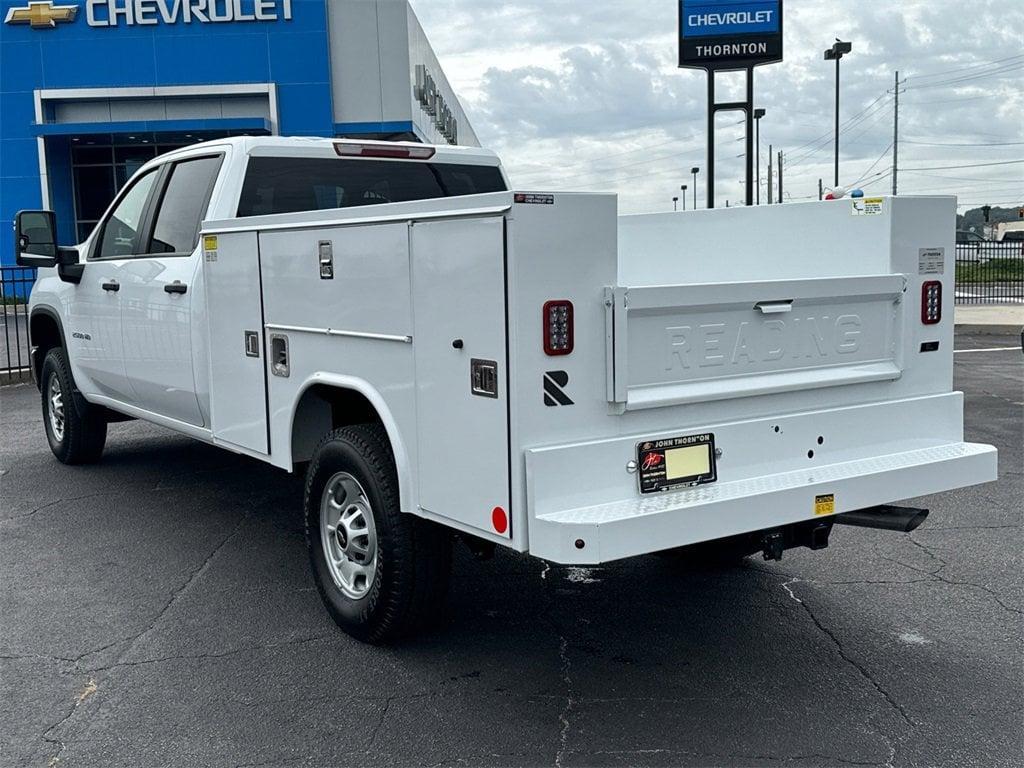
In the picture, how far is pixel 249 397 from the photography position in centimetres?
525

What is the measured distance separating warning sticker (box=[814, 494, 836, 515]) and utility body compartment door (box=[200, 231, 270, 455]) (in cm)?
263

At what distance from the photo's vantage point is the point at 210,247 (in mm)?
5422

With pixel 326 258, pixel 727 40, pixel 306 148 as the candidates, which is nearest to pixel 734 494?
pixel 326 258

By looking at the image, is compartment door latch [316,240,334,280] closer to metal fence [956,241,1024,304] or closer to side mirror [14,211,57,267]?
side mirror [14,211,57,267]

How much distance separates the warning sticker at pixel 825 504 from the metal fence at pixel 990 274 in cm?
2408

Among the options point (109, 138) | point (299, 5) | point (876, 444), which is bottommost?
point (876, 444)

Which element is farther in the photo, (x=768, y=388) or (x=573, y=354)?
(x=768, y=388)

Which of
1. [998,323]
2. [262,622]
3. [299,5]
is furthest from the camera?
[299,5]

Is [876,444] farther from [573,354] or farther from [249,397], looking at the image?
[249,397]

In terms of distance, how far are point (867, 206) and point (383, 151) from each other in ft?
9.50

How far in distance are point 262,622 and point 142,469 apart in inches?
147

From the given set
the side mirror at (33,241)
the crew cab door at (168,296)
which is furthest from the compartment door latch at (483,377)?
the side mirror at (33,241)

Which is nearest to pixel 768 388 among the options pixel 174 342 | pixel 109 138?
pixel 174 342

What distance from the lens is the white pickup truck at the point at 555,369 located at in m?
3.54
